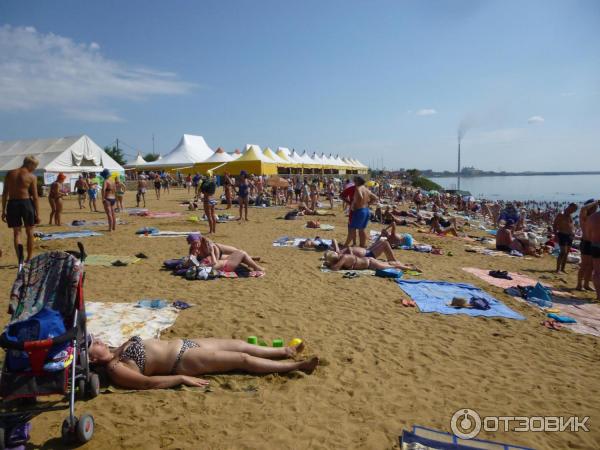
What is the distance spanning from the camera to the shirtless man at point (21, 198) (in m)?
5.59

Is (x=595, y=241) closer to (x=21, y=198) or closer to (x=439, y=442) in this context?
(x=439, y=442)

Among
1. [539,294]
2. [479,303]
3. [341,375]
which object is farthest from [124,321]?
[539,294]

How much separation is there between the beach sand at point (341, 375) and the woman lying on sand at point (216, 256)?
0.32 meters

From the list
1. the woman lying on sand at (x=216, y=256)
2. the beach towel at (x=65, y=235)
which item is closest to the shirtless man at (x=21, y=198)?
the woman lying on sand at (x=216, y=256)

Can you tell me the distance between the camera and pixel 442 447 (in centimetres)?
226

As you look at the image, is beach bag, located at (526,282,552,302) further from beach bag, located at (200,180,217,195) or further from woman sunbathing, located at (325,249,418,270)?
beach bag, located at (200,180,217,195)

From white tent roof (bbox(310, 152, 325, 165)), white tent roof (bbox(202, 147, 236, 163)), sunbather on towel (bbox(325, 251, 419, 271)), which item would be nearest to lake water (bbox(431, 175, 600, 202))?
white tent roof (bbox(310, 152, 325, 165))

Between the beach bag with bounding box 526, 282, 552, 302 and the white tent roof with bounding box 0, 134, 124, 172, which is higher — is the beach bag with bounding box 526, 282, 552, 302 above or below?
below

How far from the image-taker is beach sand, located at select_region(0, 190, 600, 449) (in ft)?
7.88

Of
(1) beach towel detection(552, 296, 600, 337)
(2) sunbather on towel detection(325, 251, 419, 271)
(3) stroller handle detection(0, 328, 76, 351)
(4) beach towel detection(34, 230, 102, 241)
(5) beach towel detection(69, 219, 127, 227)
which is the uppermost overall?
(3) stroller handle detection(0, 328, 76, 351)

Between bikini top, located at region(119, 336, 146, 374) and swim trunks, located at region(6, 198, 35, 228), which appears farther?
swim trunks, located at region(6, 198, 35, 228)

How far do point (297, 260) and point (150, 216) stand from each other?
797cm

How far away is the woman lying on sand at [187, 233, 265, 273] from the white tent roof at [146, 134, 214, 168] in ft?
77.1

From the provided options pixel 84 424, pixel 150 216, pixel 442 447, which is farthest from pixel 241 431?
pixel 150 216
